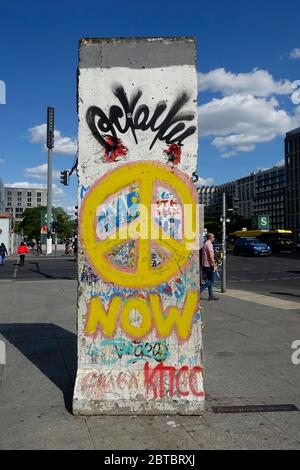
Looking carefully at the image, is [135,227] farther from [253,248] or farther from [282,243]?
[282,243]

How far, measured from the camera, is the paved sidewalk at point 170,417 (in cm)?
358

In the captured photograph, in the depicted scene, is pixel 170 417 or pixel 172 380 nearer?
pixel 170 417

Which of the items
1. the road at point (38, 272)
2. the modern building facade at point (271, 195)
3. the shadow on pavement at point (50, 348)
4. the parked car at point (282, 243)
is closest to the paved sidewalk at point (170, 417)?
the shadow on pavement at point (50, 348)

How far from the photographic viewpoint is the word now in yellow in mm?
4273

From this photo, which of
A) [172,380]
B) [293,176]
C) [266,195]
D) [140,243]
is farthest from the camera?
[266,195]

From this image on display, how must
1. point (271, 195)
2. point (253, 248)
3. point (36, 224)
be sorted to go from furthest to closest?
point (271, 195)
point (36, 224)
point (253, 248)

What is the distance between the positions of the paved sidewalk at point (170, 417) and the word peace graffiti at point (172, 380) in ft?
0.75

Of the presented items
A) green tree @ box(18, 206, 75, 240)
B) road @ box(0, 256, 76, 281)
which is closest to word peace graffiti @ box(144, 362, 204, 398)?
road @ box(0, 256, 76, 281)

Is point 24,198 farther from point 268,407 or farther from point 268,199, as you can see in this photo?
point 268,407

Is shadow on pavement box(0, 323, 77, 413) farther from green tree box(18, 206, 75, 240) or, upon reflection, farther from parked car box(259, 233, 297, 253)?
green tree box(18, 206, 75, 240)

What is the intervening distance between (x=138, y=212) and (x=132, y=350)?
129cm

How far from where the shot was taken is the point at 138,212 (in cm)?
435

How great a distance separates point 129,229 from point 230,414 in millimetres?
1911

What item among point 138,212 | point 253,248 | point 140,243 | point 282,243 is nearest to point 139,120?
point 138,212
